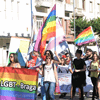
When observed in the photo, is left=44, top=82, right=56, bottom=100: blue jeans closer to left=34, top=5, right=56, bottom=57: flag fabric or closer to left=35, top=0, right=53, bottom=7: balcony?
left=34, top=5, right=56, bottom=57: flag fabric

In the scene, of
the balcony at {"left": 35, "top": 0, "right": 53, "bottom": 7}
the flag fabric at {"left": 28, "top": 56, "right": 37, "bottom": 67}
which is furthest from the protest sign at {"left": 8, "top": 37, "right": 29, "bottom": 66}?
the balcony at {"left": 35, "top": 0, "right": 53, "bottom": 7}

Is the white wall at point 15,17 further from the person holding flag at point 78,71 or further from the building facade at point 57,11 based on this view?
the person holding flag at point 78,71

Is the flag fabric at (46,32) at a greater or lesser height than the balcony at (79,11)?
lesser

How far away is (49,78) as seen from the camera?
30.1 feet

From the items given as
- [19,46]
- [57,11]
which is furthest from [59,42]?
[57,11]

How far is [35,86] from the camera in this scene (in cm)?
751

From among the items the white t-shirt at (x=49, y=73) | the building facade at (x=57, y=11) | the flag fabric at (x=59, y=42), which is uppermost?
the building facade at (x=57, y=11)

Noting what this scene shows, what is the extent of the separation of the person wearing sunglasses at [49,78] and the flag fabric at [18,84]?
1560 mm

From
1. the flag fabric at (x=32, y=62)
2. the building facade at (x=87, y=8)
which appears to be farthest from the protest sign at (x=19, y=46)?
the building facade at (x=87, y=8)

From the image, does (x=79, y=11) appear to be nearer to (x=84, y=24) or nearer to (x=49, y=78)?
(x=84, y=24)

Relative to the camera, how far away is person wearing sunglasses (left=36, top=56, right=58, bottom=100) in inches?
361

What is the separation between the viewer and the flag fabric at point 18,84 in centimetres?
752

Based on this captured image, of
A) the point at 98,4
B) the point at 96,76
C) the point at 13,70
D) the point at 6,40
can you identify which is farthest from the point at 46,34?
the point at 98,4

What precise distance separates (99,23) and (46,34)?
2842 centimetres
